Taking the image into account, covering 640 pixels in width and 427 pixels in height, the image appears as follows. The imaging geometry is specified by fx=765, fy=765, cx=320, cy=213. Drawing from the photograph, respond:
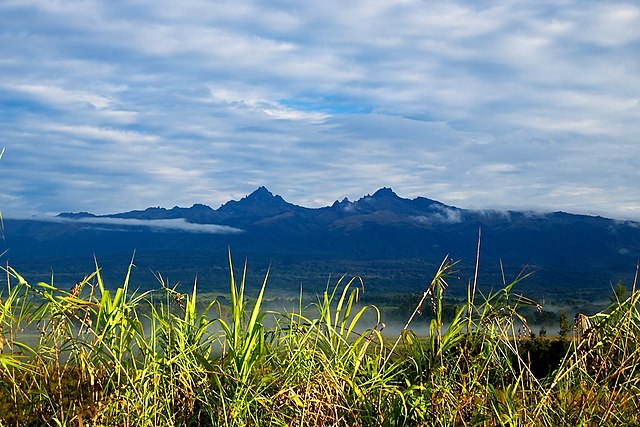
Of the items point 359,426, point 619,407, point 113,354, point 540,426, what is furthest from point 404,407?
point 113,354

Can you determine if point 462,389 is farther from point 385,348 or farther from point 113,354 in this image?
point 113,354

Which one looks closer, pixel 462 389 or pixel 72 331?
pixel 462 389

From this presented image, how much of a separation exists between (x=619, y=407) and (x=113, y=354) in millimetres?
3534

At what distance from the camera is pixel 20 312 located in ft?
19.4

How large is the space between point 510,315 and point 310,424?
171 cm

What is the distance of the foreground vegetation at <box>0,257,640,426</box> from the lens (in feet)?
17.0

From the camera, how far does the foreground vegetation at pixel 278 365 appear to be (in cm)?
518

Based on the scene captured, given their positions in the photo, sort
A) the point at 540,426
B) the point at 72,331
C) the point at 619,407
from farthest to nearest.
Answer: the point at 72,331, the point at 619,407, the point at 540,426

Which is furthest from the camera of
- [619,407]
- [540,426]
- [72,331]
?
[72,331]

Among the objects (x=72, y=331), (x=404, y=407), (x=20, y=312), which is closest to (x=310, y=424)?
(x=404, y=407)

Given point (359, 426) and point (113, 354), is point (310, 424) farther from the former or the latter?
point (113, 354)

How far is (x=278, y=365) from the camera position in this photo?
228 inches

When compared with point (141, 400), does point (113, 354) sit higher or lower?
higher

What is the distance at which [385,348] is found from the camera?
6.05m
